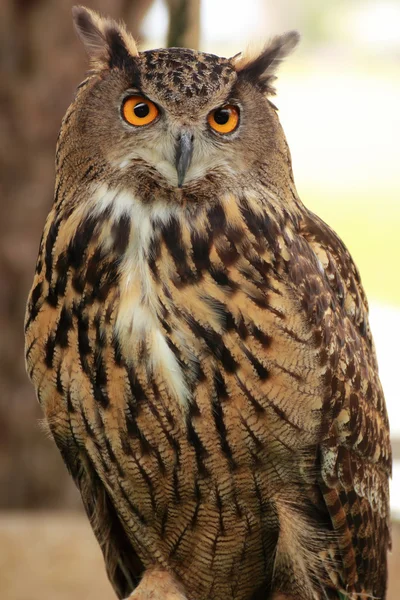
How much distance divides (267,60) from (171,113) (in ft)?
0.85

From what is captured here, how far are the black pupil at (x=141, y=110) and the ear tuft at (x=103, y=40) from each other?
0.10 m

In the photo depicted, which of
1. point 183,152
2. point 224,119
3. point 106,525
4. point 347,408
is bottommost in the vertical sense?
point 106,525

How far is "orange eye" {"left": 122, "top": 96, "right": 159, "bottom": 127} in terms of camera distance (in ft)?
5.56

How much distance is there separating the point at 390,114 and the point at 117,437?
959cm

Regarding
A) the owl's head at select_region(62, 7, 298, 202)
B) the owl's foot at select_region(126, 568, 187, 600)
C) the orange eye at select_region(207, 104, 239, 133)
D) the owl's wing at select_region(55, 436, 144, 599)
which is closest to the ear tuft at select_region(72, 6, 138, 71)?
the owl's head at select_region(62, 7, 298, 202)

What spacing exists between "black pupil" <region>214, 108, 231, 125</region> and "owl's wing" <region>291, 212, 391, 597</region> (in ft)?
0.90

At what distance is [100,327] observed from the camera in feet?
5.86

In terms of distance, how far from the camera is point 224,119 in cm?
174

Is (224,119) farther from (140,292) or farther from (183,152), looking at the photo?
(140,292)

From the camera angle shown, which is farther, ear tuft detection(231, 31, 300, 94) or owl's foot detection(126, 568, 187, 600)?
owl's foot detection(126, 568, 187, 600)

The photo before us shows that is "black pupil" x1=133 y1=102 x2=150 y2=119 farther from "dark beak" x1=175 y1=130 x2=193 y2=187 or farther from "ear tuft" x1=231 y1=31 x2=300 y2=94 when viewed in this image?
"ear tuft" x1=231 y1=31 x2=300 y2=94

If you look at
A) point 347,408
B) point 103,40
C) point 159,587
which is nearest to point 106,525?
point 159,587

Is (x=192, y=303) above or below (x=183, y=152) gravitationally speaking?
below

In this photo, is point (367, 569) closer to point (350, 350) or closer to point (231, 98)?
point (350, 350)
